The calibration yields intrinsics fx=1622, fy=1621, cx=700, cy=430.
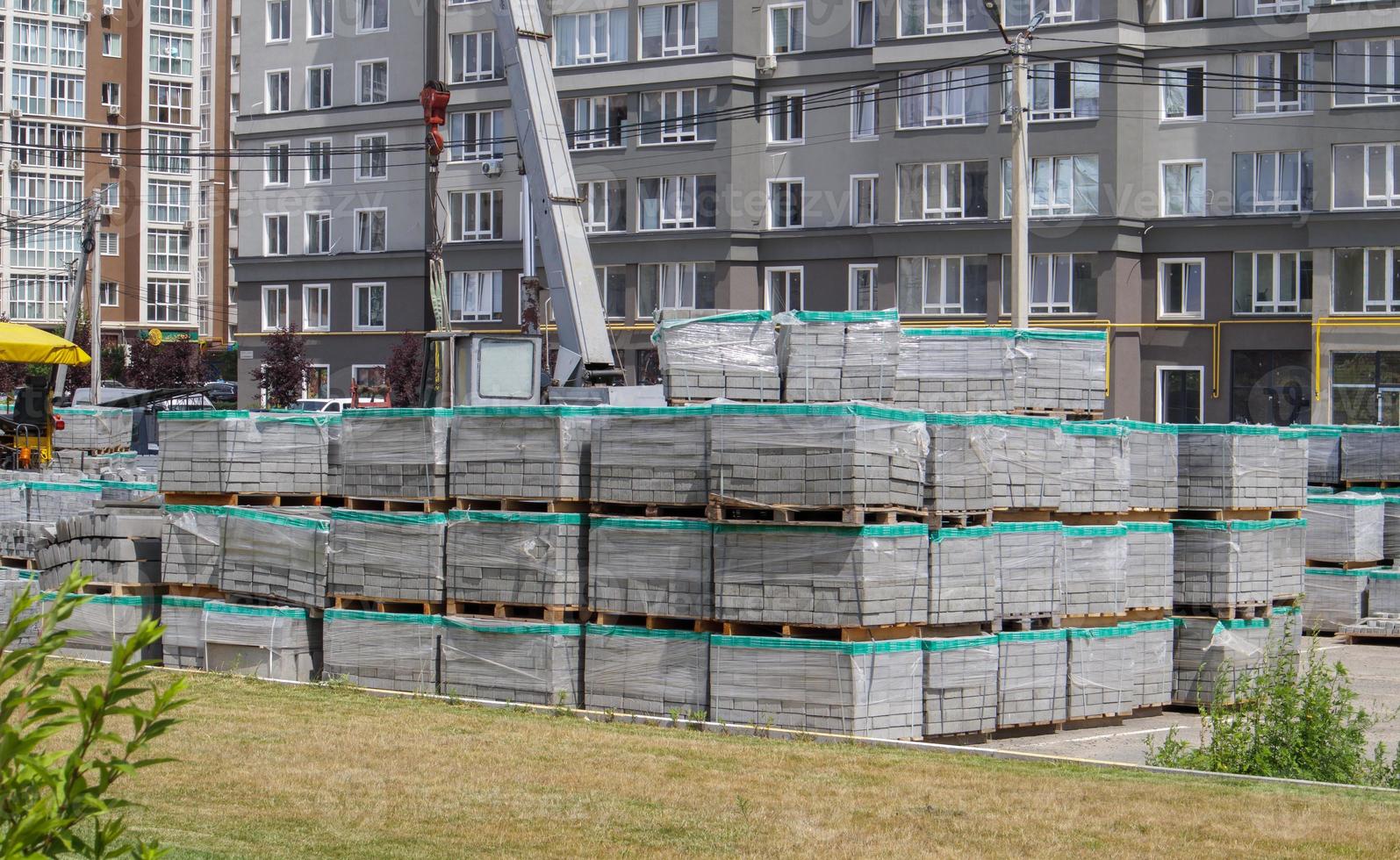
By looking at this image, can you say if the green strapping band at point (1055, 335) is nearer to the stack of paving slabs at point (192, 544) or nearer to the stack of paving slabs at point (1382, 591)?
the stack of paving slabs at point (1382, 591)

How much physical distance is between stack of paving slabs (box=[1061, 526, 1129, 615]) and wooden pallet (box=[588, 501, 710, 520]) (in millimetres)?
2997

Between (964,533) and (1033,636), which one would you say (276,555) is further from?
(1033,636)

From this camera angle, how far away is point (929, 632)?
12.0 meters

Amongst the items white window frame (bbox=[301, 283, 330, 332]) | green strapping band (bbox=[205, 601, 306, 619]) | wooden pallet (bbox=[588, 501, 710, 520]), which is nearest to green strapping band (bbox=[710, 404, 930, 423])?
wooden pallet (bbox=[588, 501, 710, 520])

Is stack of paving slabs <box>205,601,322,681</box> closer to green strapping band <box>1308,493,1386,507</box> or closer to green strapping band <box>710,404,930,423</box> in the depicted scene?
green strapping band <box>710,404,930,423</box>

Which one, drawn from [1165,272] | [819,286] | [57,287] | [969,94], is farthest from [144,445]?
[57,287]

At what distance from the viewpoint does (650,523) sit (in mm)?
12383

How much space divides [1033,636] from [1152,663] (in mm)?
1677

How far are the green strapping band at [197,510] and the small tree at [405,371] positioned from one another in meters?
40.0

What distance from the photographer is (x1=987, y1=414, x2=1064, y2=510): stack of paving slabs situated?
12.5 meters

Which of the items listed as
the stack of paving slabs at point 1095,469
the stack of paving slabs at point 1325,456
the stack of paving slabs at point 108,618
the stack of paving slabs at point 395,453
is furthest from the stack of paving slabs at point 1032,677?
the stack of paving slabs at point 1325,456

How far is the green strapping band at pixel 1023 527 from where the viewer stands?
12.5 m

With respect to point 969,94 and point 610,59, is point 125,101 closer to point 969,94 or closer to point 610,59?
point 610,59

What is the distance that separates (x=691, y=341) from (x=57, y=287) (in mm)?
88982
